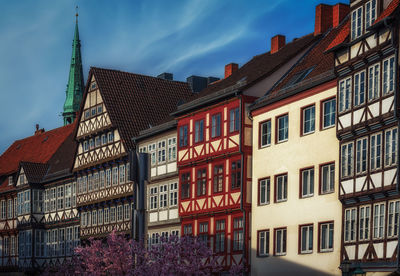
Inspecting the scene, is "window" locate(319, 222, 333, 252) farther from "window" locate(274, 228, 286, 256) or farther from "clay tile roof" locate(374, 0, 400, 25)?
"clay tile roof" locate(374, 0, 400, 25)

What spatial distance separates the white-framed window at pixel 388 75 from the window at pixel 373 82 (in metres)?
0.48

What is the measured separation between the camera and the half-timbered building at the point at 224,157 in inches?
1831

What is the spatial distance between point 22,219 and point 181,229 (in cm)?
2753

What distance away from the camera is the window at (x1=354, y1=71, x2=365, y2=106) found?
36.9 meters

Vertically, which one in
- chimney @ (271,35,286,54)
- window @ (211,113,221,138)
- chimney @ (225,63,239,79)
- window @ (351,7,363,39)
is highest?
chimney @ (271,35,286,54)

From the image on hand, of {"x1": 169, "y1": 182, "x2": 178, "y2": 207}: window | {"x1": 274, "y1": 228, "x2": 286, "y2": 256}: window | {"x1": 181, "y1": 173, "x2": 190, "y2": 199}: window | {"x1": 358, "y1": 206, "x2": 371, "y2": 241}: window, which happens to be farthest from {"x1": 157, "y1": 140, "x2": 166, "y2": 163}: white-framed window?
{"x1": 358, "y1": 206, "x2": 371, "y2": 241}: window

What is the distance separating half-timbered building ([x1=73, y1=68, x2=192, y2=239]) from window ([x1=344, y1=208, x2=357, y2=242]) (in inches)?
953

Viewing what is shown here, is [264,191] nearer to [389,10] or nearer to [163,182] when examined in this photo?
[163,182]

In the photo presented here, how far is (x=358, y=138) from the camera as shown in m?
37.0

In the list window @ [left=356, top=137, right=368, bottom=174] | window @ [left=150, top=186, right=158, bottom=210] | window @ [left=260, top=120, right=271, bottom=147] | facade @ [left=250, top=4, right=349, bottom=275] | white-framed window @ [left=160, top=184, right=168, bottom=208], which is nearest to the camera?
window @ [left=356, top=137, right=368, bottom=174]

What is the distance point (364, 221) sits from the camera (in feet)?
118

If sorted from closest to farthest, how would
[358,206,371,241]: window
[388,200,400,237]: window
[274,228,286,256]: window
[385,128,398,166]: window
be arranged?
[388,200,400,237]: window < [385,128,398,166]: window < [358,206,371,241]: window < [274,228,286,256]: window

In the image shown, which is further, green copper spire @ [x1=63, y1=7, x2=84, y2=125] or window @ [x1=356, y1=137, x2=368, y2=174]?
green copper spire @ [x1=63, y1=7, x2=84, y2=125]

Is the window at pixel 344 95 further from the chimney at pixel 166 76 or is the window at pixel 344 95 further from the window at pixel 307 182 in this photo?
the chimney at pixel 166 76
